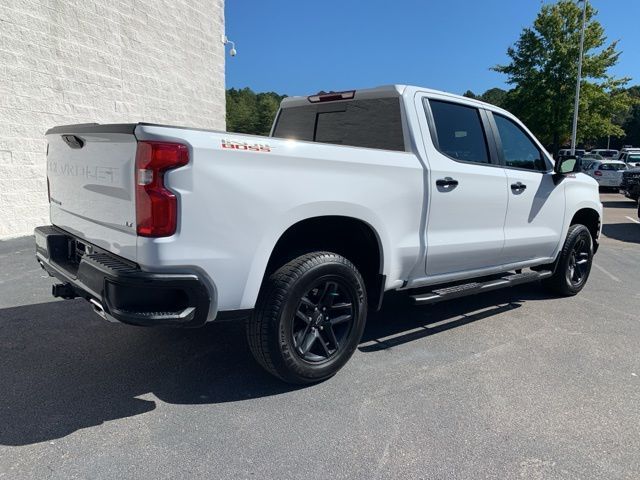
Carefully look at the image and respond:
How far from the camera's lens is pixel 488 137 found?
459 cm

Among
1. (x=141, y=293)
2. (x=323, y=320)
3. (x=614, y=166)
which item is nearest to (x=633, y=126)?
(x=614, y=166)

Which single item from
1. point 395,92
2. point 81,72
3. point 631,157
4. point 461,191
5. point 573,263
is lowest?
point 573,263

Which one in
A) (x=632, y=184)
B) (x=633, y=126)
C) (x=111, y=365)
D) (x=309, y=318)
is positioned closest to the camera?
(x=309, y=318)

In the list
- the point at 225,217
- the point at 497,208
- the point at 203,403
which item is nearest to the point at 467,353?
the point at 497,208

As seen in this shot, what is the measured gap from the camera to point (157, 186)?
2604 millimetres

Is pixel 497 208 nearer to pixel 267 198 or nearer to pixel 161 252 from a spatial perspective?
pixel 267 198

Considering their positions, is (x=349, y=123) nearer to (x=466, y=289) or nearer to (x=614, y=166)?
(x=466, y=289)

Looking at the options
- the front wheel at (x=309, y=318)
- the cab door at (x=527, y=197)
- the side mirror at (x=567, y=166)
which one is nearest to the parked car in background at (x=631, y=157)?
the side mirror at (x=567, y=166)

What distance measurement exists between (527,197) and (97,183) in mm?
3778

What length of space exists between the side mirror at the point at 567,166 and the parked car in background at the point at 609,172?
19.8 meters

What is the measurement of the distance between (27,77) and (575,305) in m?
8.49

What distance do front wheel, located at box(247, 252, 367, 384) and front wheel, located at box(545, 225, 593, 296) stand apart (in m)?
3.11

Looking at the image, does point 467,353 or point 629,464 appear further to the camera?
point 467,353

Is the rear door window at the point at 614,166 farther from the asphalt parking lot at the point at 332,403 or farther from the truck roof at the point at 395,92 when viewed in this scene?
the truck roof at the point at 395,92
